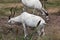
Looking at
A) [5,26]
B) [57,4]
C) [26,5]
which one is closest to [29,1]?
[26,5]

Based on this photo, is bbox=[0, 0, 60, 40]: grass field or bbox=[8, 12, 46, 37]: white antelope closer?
bbox=[8, 12, 46, 37]: white antelope

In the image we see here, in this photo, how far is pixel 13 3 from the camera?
9.32m

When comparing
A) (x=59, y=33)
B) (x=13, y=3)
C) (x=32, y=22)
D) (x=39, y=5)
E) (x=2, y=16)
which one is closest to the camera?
(x=32, y=22)

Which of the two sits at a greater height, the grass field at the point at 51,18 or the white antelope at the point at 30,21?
the white antelope at the point at 30,21

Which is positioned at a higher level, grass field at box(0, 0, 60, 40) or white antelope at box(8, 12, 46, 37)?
white antelope at box(8, 12, 46, 37)

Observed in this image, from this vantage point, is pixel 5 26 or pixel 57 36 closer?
pixel 57 36

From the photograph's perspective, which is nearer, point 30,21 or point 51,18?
point 30,21

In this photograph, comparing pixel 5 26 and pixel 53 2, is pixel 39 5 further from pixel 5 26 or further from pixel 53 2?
pixel 53 2

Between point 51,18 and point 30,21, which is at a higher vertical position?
point 30,21

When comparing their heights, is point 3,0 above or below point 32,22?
below

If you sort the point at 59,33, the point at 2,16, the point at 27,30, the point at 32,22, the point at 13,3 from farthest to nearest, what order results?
the point at 13,3 < the point at 2,16 < the point at 59,33 < the point at 27,30 < the point at 32,22

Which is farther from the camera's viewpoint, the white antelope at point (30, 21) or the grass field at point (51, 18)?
the grass field at point (51, 18)

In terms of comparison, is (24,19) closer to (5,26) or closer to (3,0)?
(5,26)

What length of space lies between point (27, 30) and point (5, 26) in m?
0.85
